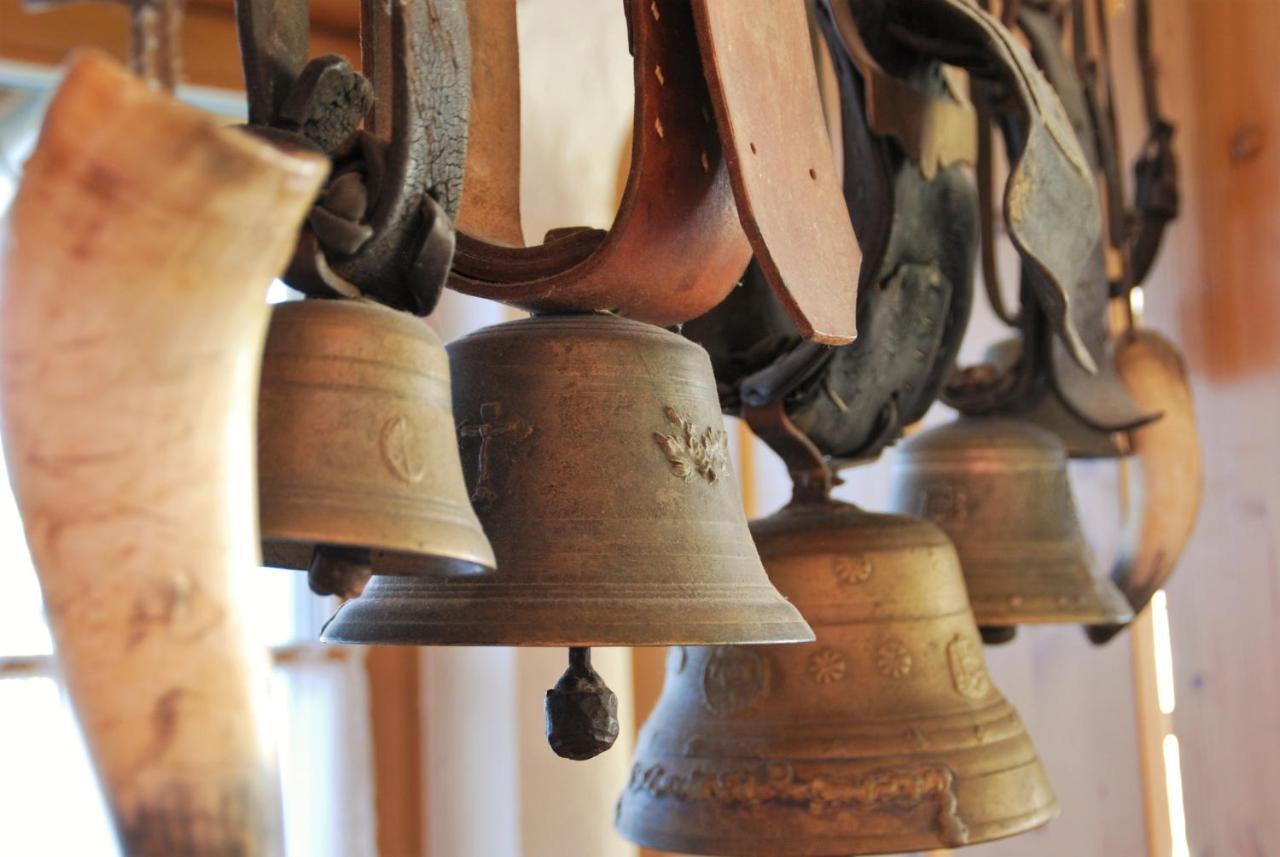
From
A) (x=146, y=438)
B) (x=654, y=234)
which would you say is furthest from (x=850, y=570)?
(x=146, y=438)

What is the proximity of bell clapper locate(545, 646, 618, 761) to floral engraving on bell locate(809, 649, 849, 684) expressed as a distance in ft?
0.94

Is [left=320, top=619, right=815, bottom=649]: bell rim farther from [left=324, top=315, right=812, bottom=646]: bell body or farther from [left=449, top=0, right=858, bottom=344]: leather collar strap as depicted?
[left=449, top=0, right=858, bottom=344]: leather collar strap

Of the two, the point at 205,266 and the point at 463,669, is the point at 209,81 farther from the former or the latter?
the point at 205,266

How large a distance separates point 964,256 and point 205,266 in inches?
34.2

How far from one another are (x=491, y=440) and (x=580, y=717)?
156 millimetres

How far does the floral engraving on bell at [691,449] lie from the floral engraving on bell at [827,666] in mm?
278

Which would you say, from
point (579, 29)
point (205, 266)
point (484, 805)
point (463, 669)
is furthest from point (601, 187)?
point (205, 266)

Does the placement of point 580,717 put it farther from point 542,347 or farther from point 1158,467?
point 1158,467

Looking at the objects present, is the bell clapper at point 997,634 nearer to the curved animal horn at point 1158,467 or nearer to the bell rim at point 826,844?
the curved animal horn at point 1158,467

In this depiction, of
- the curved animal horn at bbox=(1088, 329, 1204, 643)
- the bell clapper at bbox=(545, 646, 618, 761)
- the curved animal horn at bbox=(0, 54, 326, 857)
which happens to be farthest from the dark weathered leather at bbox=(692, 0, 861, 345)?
the curved animal horn at bbox=(1088, 329, 1204, 643)

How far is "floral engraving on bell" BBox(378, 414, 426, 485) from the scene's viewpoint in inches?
24.8

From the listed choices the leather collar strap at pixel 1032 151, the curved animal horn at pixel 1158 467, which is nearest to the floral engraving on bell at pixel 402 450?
the leather collar strap at pixel 1032 151

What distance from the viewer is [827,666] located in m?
1.14

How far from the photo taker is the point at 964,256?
49.1 inches
